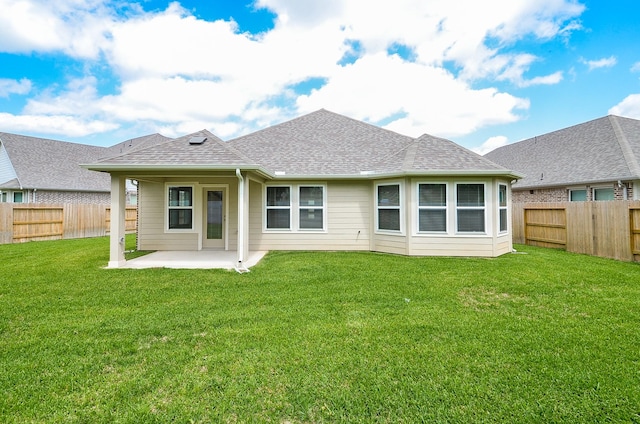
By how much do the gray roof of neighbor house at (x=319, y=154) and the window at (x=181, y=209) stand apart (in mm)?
2040

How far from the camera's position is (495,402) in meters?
2.62

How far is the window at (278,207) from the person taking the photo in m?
10.7

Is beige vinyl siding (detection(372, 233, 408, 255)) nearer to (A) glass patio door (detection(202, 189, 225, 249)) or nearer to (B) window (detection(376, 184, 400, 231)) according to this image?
(B) window (detection(376, 184, 400, 231))

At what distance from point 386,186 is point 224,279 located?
5.98m

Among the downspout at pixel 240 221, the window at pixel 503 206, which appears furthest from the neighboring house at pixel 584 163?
the downspout at pixel 240 221

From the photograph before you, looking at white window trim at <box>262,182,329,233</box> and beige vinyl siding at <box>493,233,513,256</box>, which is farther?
white window trim at <box>262,182,329,233</box>

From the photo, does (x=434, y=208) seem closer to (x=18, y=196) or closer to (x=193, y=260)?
(x=193, y=260)

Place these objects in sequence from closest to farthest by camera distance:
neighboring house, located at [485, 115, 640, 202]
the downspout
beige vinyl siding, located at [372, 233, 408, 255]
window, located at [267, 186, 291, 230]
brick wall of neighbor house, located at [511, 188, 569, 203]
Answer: the downspout
beige vinyl siding, located at [372, 233, 408, 255]
window, located at [267, 186, 291, 230]
neighboring house, located at [485, 115, 640, 202]
brick wall of neighbor house, located at [511, 188, 569, 203]

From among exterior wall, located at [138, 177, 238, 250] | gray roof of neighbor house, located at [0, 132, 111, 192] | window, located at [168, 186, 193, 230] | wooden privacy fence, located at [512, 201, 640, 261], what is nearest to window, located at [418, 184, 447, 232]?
wooden privacy fence, located at [512, 201, 640, 261]

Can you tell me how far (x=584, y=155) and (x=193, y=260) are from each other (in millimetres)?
18548

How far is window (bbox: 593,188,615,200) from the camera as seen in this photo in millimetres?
13456

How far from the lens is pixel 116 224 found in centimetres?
794

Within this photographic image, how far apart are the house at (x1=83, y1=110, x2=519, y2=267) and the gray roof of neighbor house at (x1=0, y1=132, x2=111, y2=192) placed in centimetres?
1225

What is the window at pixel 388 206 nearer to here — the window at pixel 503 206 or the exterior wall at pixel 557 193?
the window at pixel 503 206
